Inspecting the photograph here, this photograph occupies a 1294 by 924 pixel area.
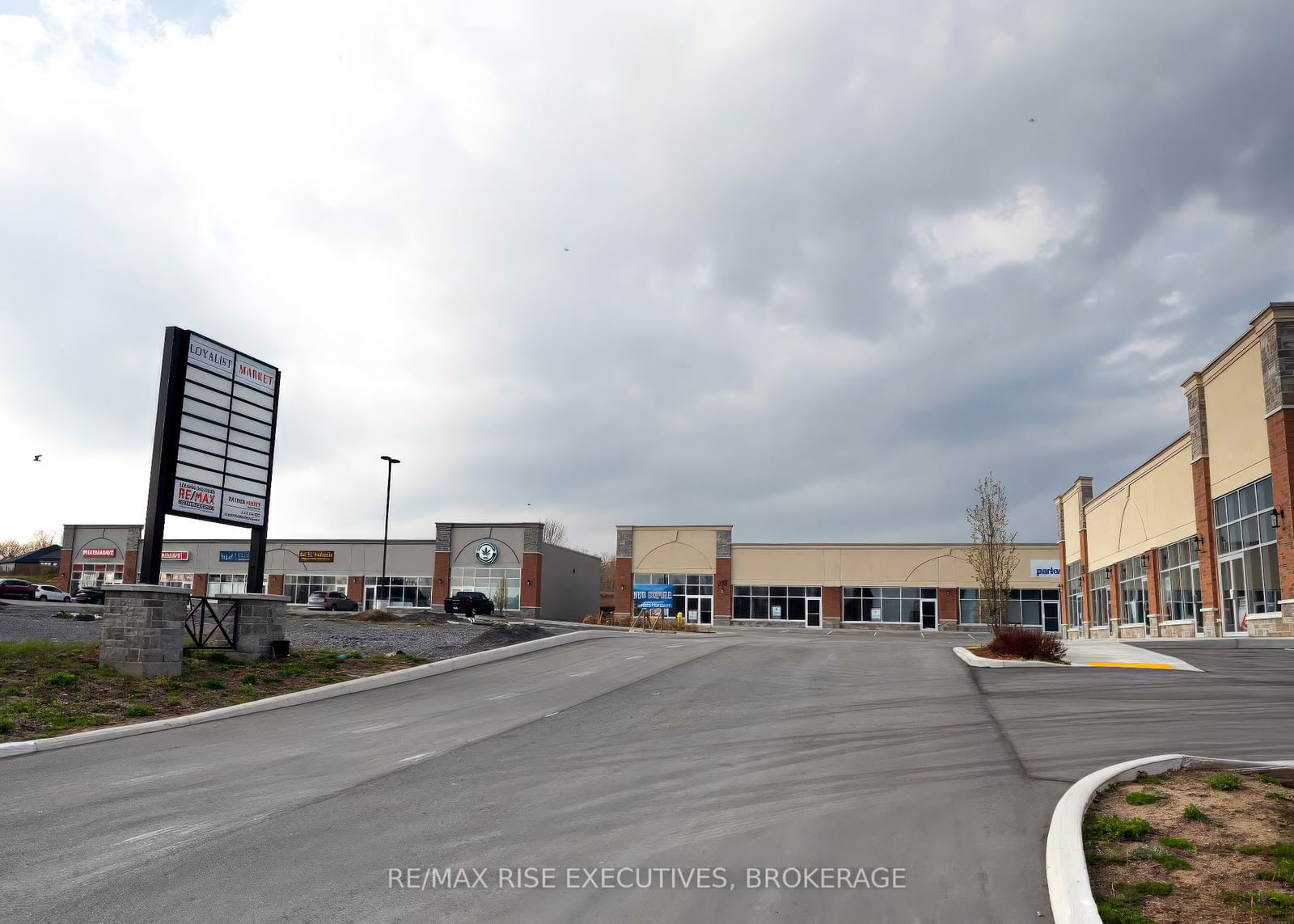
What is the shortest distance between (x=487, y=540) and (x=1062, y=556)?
38506 millimetres

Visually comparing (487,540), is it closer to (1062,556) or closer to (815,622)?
(815,622)

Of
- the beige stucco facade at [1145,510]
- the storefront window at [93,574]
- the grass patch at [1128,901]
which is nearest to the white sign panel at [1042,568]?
the beige stucco facade at [1145,510]

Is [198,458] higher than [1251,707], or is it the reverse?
[198,458]

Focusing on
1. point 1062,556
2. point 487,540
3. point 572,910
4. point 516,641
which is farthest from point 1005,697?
point 487,540

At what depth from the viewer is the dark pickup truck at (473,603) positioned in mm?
50250

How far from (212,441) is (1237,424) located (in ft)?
96.8

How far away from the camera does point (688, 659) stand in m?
22.5

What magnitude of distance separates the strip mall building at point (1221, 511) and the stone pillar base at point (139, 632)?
90.7ft

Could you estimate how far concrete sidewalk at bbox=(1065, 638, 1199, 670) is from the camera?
68.3 ft

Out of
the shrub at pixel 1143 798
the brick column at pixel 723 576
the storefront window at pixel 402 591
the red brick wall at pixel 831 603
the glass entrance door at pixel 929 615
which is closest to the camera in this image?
the shrub at pixel 1143 798

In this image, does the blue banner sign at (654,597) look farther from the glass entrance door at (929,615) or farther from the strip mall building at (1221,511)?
the strip mall building at (1221,511)

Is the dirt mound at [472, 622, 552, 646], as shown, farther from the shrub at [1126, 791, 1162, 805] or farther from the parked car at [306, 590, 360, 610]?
the parked car at [306, 590, 360, 610]

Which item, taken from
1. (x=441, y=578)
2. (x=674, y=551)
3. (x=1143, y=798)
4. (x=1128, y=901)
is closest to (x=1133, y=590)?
(x=674, y=551)

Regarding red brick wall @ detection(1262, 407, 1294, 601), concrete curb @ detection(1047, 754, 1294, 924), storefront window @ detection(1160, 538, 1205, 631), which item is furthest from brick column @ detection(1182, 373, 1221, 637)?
concrete curb @ detection(1047, 754, 1294, 924)
